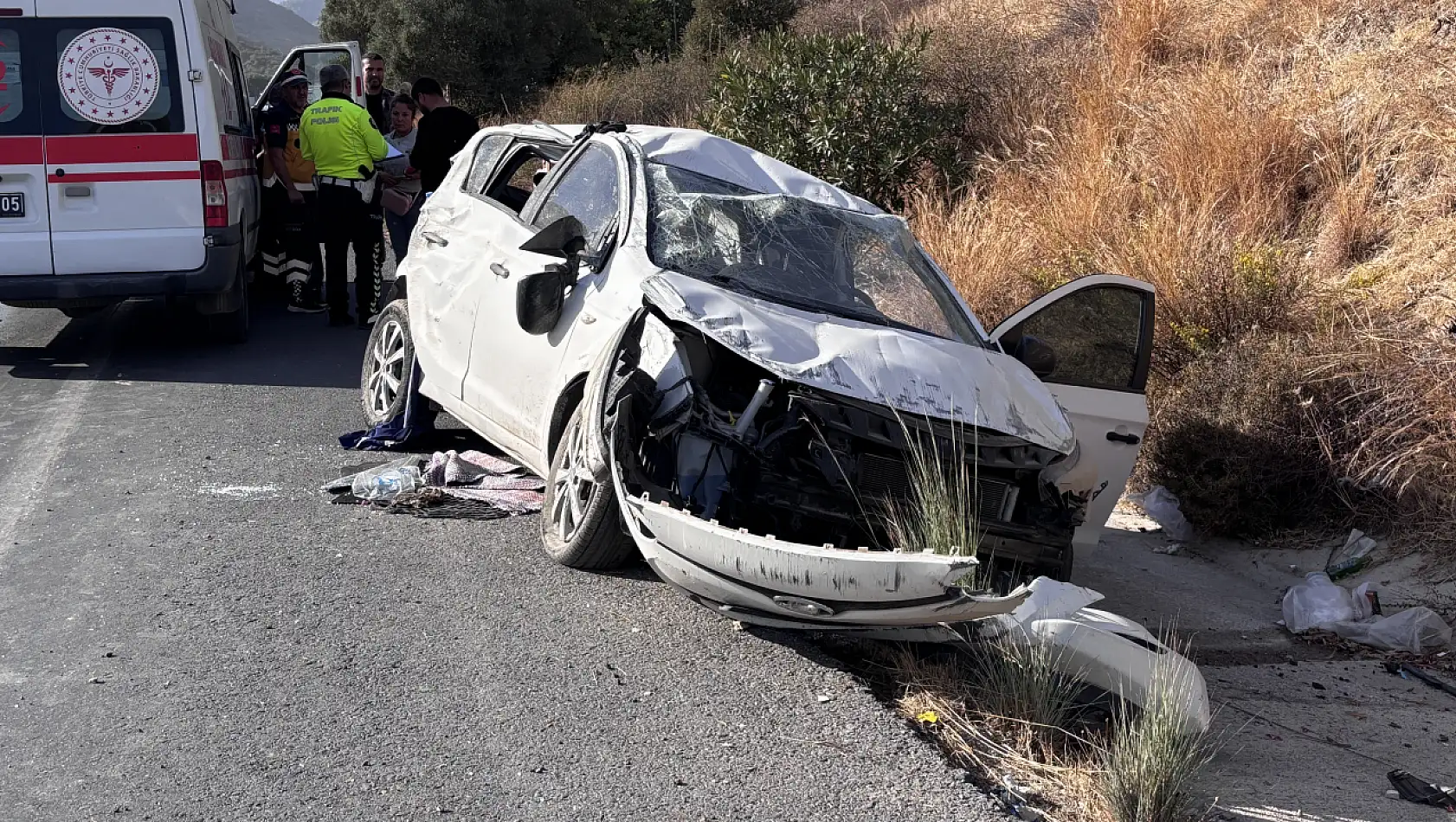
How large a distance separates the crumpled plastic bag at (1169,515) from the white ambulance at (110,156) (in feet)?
20.8

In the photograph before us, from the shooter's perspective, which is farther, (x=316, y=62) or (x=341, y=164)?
(x=316, y=62)

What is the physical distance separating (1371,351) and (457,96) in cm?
2309

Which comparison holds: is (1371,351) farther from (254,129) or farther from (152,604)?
(254,129)

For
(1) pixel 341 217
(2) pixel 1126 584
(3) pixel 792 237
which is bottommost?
(2) pixel 1126 584

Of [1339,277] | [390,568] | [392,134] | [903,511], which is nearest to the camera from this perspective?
[903,511]

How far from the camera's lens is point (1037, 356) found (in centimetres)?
579

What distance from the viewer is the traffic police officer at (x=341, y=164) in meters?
10.5

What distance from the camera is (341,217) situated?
1066cm

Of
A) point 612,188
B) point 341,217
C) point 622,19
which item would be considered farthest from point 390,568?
point 622,19

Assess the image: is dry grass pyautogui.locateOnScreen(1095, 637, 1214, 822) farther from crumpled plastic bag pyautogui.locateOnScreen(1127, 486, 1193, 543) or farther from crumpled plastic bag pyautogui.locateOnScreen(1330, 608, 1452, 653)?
crumpled plastic bag pyautogui.locateOnScreen(1127, 486, 1193, 543)

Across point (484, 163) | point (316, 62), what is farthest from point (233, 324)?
point (316, 62)

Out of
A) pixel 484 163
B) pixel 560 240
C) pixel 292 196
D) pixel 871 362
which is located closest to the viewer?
pixel 871 362

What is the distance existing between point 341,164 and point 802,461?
23.0 ft

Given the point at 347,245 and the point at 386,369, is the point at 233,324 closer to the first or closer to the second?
the point at 347,245
